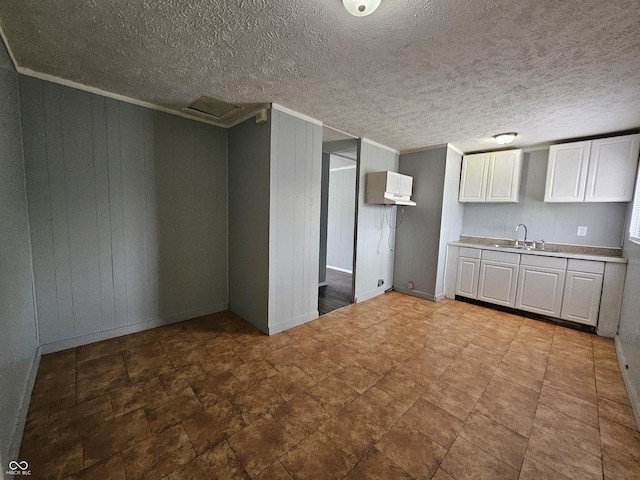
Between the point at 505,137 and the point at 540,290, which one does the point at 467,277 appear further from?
the point at 505,137

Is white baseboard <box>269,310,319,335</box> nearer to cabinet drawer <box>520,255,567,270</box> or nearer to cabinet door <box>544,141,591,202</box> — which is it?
cabinet drawer <box>520,255,567,270</box>

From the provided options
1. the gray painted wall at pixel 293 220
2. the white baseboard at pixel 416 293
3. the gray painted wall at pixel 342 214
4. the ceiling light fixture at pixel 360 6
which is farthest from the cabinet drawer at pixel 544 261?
the ceiling light fixture at pixel 360 6

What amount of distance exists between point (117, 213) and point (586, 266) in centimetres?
546

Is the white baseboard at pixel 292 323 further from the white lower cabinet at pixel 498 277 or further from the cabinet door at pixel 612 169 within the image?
the cabinet door at pixel 612 169

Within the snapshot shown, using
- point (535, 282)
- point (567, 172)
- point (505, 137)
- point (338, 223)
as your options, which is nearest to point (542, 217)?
point (567, 172)

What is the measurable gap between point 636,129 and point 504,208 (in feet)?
5.13

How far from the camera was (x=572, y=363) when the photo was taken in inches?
97.0

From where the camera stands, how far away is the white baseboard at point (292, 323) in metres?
2.87

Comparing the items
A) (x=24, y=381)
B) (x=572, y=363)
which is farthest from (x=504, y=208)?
(x=24, y=381)

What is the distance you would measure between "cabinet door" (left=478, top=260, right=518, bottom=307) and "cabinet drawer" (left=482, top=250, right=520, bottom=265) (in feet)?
0.18

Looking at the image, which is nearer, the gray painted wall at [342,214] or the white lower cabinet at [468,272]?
the white lower cabinet at [468,272]

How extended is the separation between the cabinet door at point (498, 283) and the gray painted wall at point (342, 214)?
2.85 meters

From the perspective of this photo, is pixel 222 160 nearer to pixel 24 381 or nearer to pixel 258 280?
pixel 258 280

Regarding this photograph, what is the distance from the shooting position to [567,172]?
3367 mm
